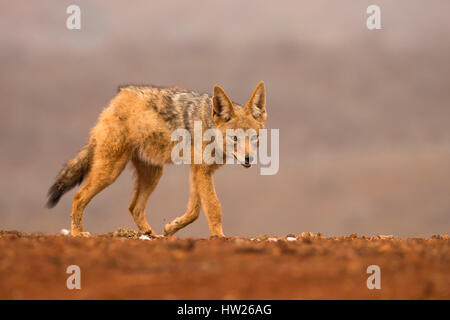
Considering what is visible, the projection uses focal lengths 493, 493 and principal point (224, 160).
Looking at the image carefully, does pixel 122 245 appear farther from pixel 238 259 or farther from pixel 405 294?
pixel 405 294

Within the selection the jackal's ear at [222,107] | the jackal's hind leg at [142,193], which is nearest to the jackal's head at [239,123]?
the jackal's ear at [222,107]

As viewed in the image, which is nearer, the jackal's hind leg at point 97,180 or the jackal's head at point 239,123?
the jackal's head at point 239,123

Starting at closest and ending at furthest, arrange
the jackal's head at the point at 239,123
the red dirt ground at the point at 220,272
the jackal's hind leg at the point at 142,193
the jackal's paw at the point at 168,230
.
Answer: the red dirt ground at the point at 220,272, the jackal's head at the point at 239,123, the jackal's paw at the point at 168,230, the jackal's hind leg at the point at 142,193

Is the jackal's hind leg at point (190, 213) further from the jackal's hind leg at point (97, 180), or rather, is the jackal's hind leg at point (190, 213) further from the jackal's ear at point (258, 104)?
the jackal's ear at point (258, 104)

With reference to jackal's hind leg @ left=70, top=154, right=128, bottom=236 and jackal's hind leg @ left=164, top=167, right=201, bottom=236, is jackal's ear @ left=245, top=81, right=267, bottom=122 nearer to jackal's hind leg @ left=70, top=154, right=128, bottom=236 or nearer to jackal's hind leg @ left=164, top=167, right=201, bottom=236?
jackal's hind leg @ left=164, top=167, right=201, bottom=236

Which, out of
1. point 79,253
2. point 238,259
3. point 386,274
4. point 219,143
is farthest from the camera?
point 219,143

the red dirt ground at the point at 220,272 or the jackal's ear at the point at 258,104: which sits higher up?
the jackal's ear at the point at 258,104

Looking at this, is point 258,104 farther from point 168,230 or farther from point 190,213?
point 168,230

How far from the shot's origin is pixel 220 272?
13.1ft

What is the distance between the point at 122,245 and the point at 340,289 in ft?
8.70

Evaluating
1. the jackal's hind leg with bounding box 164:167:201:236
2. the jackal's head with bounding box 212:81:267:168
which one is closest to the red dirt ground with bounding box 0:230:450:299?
the jackal's head with bounding box 212:81:267:168

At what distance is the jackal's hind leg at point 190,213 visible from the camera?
8195 millimetres

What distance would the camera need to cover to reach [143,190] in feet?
A: 29.3
